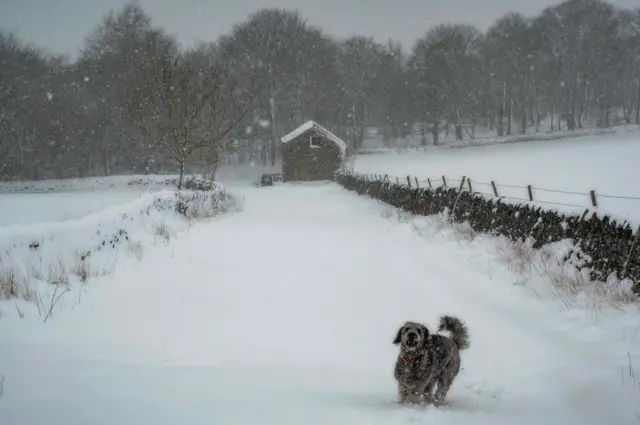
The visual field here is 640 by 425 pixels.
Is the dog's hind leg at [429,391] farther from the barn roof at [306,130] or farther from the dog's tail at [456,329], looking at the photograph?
the barn roof at [306,130]

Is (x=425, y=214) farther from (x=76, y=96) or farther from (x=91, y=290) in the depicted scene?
(x=76, y=96)

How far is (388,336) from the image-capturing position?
6.02 metres

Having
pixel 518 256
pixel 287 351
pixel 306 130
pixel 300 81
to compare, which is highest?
pixel 300 81

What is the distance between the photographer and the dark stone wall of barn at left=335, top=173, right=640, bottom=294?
6324mm

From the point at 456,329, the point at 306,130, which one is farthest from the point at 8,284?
the point at 306,130

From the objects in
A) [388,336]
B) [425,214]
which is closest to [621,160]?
[425,214]

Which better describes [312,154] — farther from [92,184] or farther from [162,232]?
[162,232]

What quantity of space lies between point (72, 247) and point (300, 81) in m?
51.6

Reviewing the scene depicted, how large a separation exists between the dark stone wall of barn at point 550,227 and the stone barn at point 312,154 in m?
32.3

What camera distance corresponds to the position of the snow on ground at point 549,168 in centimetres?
1609

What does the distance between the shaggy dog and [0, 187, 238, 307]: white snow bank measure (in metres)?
5.40

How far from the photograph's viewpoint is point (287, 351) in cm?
547

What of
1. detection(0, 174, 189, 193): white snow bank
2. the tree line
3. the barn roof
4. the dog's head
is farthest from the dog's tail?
the barn roof

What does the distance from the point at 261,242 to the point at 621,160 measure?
1076 inches
